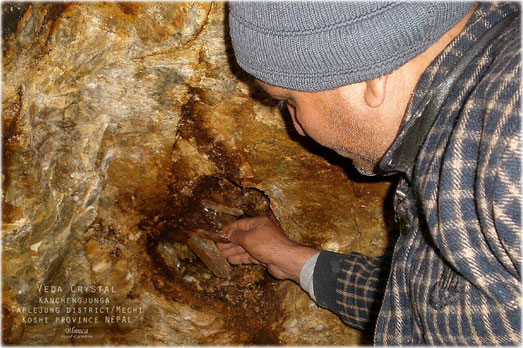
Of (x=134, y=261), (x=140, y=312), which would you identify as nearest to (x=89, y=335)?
(x=140, y=312)

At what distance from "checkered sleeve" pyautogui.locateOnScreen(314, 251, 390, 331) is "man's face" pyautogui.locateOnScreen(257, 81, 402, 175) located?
2.08 ft

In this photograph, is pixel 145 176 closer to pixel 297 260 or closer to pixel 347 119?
pixel 297 260

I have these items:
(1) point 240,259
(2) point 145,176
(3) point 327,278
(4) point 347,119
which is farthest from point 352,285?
(2) point 145,176

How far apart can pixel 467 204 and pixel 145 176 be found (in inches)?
56.7

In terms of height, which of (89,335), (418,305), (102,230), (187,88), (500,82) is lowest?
(89,335)

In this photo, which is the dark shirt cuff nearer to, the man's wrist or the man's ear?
the man's wrist

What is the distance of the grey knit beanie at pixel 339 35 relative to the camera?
2.97 feet

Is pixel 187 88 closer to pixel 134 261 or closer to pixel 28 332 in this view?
pixel 134 261

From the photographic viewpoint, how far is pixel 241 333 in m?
2.19

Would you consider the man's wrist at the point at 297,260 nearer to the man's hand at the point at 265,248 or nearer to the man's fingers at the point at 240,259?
the man's hand at the point at 265,248

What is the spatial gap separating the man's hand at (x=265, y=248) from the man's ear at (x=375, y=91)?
3.45 feet

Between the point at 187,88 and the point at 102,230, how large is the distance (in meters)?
0.79

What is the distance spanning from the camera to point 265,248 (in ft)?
6.74

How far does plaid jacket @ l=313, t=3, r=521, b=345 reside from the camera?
2.57ft
